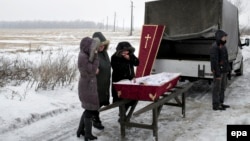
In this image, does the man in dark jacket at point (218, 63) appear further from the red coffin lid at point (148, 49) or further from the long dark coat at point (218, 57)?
the red coffin lid at point (148, 49)

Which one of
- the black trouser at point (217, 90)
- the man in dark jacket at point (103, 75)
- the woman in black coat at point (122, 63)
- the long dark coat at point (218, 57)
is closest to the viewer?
the man in dark jacket at point (103, 75)

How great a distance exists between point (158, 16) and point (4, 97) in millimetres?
5047

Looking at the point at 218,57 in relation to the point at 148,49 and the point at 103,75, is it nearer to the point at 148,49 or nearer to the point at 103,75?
the point at 148,49

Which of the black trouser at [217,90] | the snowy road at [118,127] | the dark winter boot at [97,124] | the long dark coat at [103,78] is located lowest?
the snowy road at [118,127]

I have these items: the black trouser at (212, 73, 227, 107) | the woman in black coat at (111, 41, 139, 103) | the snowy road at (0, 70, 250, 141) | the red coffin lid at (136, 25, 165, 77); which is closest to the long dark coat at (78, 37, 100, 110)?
the snowy road at (0, 70, 250, 141)

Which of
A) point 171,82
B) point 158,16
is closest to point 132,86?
point 171,82

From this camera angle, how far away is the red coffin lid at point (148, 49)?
29.9 ft

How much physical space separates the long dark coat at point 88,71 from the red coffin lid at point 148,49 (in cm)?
422

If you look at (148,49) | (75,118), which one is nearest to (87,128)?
(75,118)

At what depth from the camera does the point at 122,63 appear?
19.6 ft

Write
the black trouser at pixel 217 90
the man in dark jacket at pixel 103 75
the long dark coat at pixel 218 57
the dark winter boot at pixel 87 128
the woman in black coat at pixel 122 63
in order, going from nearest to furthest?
the dark winter boot at pixel 87 128, the man in dark jacket at pixel 103 75, the woman in black coat at pixel 122 63, the long dark coat at pixel 218 57, the black trouser at pixel 217 90

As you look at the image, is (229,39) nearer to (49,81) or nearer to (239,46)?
(239,46)

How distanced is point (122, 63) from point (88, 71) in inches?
48.6

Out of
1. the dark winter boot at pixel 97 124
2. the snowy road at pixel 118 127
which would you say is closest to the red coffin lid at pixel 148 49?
the snowy road at pixel 118 127
